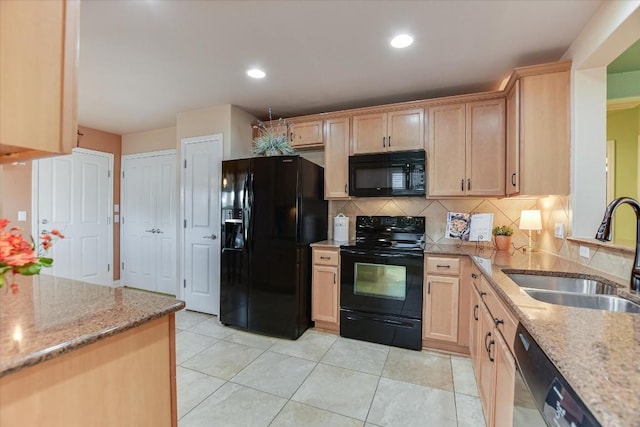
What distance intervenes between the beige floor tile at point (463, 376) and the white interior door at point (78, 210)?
4.73m

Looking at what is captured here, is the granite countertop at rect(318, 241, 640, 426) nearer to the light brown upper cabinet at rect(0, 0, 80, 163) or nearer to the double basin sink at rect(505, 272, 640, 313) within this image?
the double basin sink at rect(505, 272, 640, 313)

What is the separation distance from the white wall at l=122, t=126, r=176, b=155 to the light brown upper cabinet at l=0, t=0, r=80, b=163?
388 cm

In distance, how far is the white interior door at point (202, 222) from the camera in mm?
3344

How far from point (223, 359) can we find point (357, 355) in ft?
3.75

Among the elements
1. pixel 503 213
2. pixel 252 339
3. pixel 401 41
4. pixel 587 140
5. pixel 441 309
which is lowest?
pixel 252 339

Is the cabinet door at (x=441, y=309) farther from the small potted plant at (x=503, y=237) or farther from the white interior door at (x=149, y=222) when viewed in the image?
the white interior door at (x=149, y=222)

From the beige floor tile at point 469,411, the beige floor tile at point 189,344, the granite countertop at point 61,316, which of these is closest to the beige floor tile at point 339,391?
the beige floor tile at point 469,411

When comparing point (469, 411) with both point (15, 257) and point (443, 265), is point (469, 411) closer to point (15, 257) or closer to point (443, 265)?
point (443, 265)

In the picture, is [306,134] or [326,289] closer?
[326,289]

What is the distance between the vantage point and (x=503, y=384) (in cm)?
127

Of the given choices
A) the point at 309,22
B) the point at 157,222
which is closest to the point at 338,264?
the point at 309,22

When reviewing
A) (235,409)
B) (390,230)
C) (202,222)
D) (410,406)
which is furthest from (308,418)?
(202,222)

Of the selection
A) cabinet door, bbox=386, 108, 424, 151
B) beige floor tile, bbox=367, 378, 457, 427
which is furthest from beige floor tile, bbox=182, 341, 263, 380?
cabinet door, bbox=386, 108, 424, 151

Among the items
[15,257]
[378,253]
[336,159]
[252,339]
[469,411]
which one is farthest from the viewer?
[336,159]
